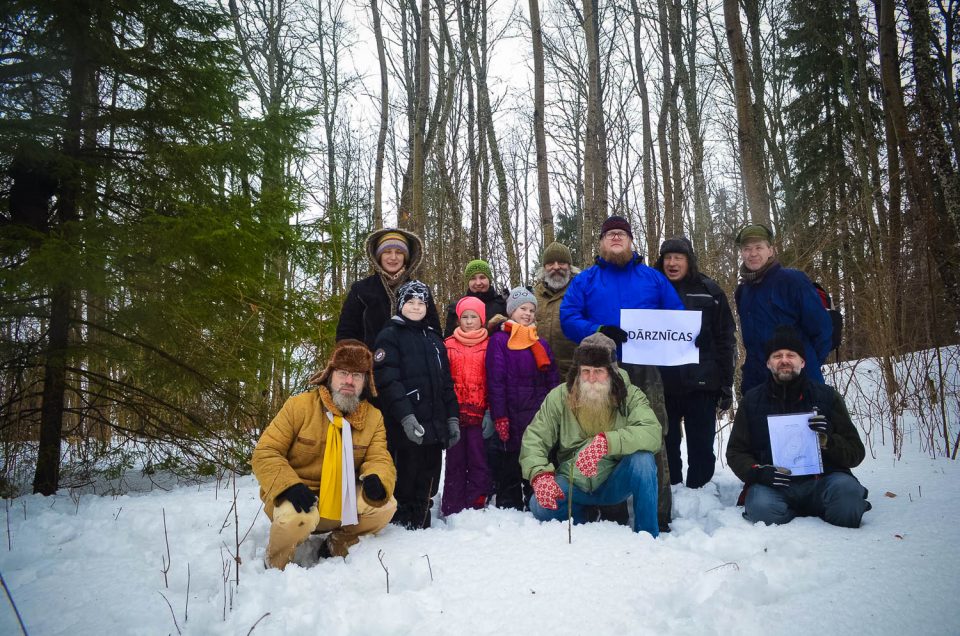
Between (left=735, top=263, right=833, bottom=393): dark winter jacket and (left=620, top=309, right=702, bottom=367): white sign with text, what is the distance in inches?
23.6

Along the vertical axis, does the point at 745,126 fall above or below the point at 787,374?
above

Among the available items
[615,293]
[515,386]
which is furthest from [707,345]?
[515,386]

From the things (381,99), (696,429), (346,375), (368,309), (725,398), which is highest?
(381,99)

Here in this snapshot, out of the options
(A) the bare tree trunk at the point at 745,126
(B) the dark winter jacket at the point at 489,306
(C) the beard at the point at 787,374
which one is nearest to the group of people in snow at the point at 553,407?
(C) the beard at the point at 787,374

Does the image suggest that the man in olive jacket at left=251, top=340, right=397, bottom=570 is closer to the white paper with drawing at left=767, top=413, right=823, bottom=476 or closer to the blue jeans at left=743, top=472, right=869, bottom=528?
the blue jeans at left=743, top=472, right=869, bottom=528

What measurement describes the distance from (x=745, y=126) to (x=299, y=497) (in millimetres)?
6109

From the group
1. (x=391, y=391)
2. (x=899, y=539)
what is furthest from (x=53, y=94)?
(x=899, y=539)

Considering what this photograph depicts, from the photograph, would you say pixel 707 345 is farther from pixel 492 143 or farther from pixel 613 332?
pixel 492 143

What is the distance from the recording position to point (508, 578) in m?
2.45

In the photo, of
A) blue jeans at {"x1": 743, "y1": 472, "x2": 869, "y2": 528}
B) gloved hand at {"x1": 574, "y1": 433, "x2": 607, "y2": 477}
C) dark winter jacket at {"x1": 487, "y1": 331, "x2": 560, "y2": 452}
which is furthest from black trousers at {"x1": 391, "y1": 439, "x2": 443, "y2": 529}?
blue jeans at {"x1": 743, "y1": 472, "x2": 869, "y2": 528}

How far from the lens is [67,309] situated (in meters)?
4.17

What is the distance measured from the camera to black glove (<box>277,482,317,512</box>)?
9.18 ft

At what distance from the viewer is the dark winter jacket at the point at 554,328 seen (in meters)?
4.30

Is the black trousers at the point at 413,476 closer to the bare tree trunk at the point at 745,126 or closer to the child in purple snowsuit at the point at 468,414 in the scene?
the child in purple snowsuit at the point at 468,414
